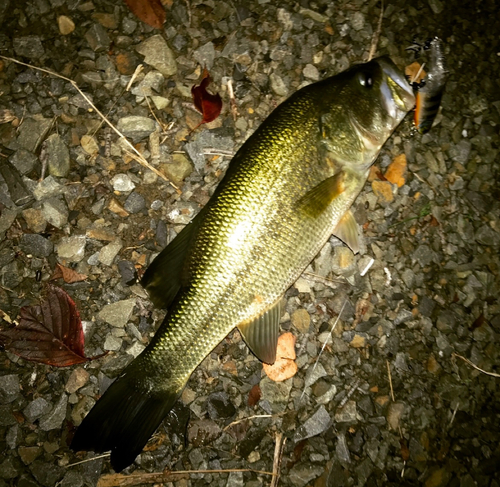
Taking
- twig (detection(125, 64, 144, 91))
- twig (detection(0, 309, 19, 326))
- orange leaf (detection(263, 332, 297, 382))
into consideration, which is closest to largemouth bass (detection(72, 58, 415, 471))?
orange leaf (detection(263, 332, 297, 382))

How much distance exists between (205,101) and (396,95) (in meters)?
1.34

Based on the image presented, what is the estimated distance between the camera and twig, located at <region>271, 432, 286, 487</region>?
8.14 feet

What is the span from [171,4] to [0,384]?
9.91ft

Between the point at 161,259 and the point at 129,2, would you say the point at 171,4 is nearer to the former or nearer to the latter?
the point at 129,2

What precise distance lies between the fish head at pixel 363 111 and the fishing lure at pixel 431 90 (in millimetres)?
402

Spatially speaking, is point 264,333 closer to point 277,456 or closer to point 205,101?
point 277,456

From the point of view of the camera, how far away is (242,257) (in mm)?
2131

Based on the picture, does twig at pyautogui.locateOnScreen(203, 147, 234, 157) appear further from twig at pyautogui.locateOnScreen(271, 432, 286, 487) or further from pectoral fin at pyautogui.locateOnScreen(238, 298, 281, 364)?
twig at pyautogui.locateOnScreen(271, 432, 286, 487)

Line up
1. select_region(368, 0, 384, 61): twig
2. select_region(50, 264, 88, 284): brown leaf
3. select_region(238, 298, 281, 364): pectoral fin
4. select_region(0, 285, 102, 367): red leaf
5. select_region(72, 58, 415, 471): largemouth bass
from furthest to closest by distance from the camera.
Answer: select_region(368, 0, 384, 61): twig < select_region(50, 264, 88, 284): brown leaf < select_region(0, 285, 102, 367): red leaf < select_region(238, 298, 281, 364): pectoral fin < select_region(72, 58, 415, 471): largemouth bass

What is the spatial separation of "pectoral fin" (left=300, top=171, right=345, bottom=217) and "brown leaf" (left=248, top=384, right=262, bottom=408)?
129 centimetres

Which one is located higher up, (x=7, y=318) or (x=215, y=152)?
(x=215, y=152)

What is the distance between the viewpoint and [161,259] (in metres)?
2.34

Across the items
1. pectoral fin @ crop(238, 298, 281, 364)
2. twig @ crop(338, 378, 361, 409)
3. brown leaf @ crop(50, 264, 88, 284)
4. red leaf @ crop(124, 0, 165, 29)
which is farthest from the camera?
red leaf @ crop(124, 0, 165, 29)

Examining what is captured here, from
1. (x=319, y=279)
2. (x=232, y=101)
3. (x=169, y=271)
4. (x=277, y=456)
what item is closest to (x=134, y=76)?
(x=232, y=101)
